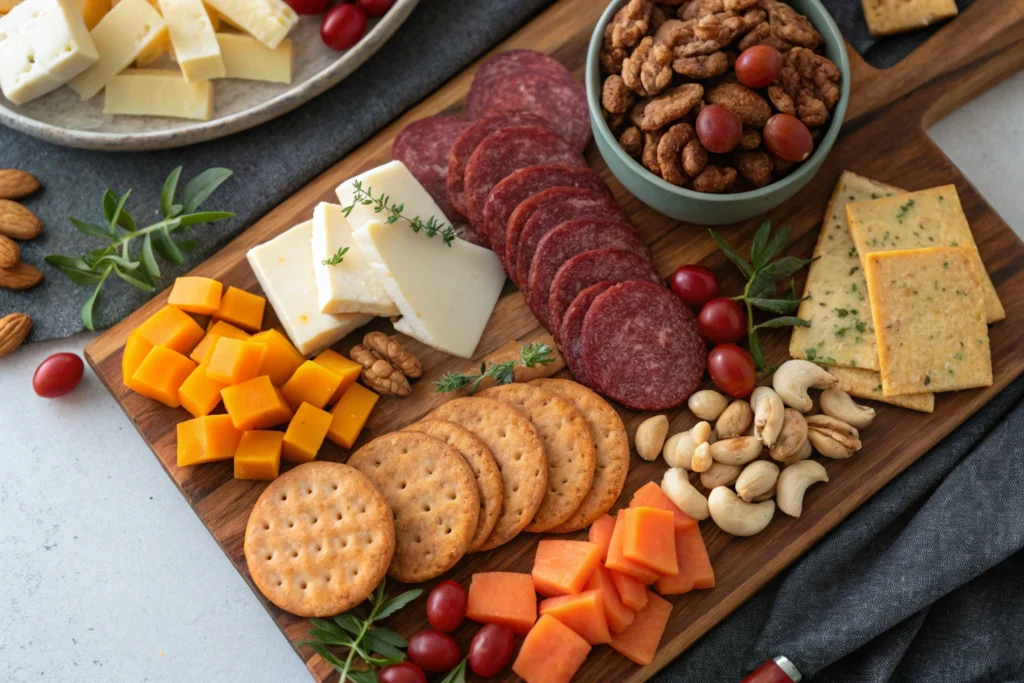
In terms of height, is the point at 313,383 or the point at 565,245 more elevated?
the point at 313,383

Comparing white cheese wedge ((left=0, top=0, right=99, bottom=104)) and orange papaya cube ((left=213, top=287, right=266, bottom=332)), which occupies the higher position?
white cheese wedge ((left=0, top=0, right=99, bottom=104))

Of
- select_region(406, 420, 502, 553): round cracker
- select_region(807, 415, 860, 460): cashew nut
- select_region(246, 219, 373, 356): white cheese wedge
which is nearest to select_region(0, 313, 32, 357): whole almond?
select_region(246, 219, 373, 356): white cheese wedge

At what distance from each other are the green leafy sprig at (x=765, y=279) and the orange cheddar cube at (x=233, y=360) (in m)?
1.42

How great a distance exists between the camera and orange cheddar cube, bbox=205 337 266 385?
2.63m

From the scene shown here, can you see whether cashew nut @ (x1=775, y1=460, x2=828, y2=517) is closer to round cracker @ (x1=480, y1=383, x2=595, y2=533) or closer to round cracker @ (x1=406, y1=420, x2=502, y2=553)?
round cracker @ (x1=480, y1=383, x2=595, y2=533)

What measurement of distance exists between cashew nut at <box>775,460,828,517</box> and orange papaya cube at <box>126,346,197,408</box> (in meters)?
1.81

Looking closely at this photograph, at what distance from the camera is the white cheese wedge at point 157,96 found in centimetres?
304

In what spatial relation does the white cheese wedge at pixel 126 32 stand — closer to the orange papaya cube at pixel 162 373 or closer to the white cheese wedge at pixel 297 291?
the white cheese wedge at pixel 297 291

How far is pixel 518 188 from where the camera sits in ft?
9.25

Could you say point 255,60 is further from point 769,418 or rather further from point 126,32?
point 769,418

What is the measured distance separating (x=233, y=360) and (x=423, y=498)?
26.9 inches

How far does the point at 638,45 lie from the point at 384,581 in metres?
1.71

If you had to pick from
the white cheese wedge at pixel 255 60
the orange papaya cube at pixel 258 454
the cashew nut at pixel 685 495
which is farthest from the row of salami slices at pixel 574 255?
the orange papaya cube at pixel 258 454

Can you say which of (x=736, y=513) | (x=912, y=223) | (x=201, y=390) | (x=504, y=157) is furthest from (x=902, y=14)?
(x=201, y=390)
